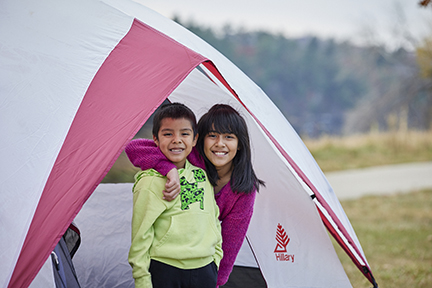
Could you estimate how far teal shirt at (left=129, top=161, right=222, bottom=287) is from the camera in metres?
1.80

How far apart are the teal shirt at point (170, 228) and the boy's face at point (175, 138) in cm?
10

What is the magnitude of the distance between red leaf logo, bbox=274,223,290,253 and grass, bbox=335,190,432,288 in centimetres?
76

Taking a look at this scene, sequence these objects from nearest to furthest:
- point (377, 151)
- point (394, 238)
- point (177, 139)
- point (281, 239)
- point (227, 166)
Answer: point (177, 139) → point (227, 166) → point (281, 239) → point (394, 238) → point (377, 151)

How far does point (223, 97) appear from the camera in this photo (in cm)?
290

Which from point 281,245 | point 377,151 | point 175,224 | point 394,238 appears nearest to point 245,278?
point 281,245

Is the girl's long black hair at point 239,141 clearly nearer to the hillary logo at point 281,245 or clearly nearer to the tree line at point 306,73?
the hillary logo at point 281,245

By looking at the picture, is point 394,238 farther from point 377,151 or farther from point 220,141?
point 377,151

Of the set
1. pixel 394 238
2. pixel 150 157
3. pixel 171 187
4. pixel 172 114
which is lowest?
pixel 394 238

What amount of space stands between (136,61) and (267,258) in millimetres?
1522

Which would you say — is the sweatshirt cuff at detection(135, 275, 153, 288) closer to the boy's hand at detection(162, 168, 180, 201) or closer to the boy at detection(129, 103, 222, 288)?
the boy at detection(129, 103, 222, 288)

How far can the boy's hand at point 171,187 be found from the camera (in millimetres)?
1840

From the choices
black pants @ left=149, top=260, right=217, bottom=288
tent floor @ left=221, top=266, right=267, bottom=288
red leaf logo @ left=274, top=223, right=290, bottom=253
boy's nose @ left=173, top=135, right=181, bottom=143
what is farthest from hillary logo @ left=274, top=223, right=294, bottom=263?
boy's nose @ left=173, top=135, right=181, bottom=143

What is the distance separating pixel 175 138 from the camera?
196cm

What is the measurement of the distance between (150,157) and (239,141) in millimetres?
461
